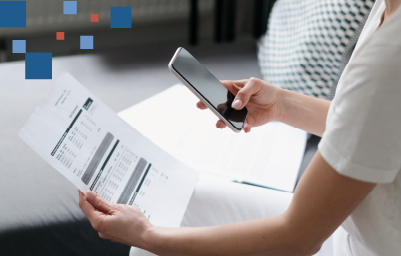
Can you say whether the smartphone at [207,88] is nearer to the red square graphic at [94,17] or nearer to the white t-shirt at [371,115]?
the white t-shirt at [371,115]

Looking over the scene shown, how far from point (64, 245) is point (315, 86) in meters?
0.83

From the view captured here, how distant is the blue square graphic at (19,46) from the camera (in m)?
2.01

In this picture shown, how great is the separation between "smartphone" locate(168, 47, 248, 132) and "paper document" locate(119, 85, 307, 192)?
0.21 meters

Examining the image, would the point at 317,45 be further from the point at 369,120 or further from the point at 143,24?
the point at 143,24

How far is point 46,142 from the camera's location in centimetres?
61

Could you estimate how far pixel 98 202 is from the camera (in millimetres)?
626

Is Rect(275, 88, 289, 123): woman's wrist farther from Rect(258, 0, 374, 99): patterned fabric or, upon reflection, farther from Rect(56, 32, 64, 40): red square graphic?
Rect(56, 32, 64, 40): red square graphic

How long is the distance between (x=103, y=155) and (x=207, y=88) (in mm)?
248

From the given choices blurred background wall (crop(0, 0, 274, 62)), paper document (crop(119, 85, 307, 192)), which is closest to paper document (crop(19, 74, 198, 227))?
paper document (crop(119, 85, 307, 192))

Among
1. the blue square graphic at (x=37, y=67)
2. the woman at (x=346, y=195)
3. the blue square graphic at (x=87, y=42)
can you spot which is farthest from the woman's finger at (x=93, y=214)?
the blue square graphic at (x=87, y=42)

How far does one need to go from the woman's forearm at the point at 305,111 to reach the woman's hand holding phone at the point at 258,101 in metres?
0.02

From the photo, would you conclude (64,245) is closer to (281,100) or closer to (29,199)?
(29,199)

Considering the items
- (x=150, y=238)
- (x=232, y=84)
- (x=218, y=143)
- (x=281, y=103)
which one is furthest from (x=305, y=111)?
(x=150, y=238)

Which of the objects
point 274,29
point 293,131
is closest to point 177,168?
point 293,131
